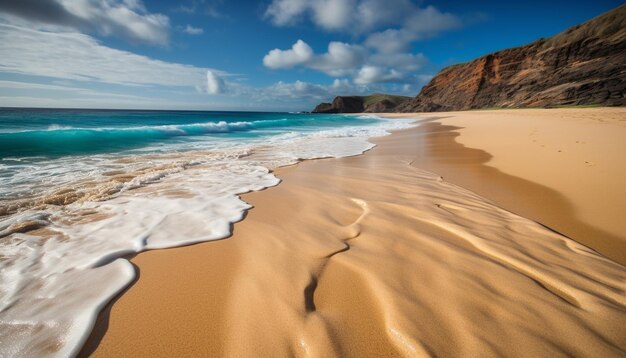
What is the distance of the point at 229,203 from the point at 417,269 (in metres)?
2.64

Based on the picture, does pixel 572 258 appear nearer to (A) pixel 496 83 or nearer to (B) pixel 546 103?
(B) pixel 546 103

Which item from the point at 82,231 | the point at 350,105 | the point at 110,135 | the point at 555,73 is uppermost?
the point at 555,73

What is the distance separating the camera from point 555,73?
140 feet

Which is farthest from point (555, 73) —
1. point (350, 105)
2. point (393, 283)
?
point (350, 105)

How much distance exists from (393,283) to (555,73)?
6009 centimetres

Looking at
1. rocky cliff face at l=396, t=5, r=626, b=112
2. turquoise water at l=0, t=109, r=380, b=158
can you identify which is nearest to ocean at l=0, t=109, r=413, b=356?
turquoise water at l=0, t=109, r=380, b=158

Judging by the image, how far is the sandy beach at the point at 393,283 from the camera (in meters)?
1.37

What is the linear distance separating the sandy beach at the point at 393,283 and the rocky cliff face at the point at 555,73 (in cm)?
4176

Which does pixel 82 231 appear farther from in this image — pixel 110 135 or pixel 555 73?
pixel 555 73

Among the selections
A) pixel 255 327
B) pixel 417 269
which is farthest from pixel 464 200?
pixel 255 327

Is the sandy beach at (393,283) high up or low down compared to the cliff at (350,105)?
down

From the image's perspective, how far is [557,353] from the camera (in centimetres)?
126

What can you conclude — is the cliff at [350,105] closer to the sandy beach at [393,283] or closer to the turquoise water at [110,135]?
the turquoise water at [110,135]

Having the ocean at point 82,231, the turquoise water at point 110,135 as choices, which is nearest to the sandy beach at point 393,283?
the ocean at point 82,231
